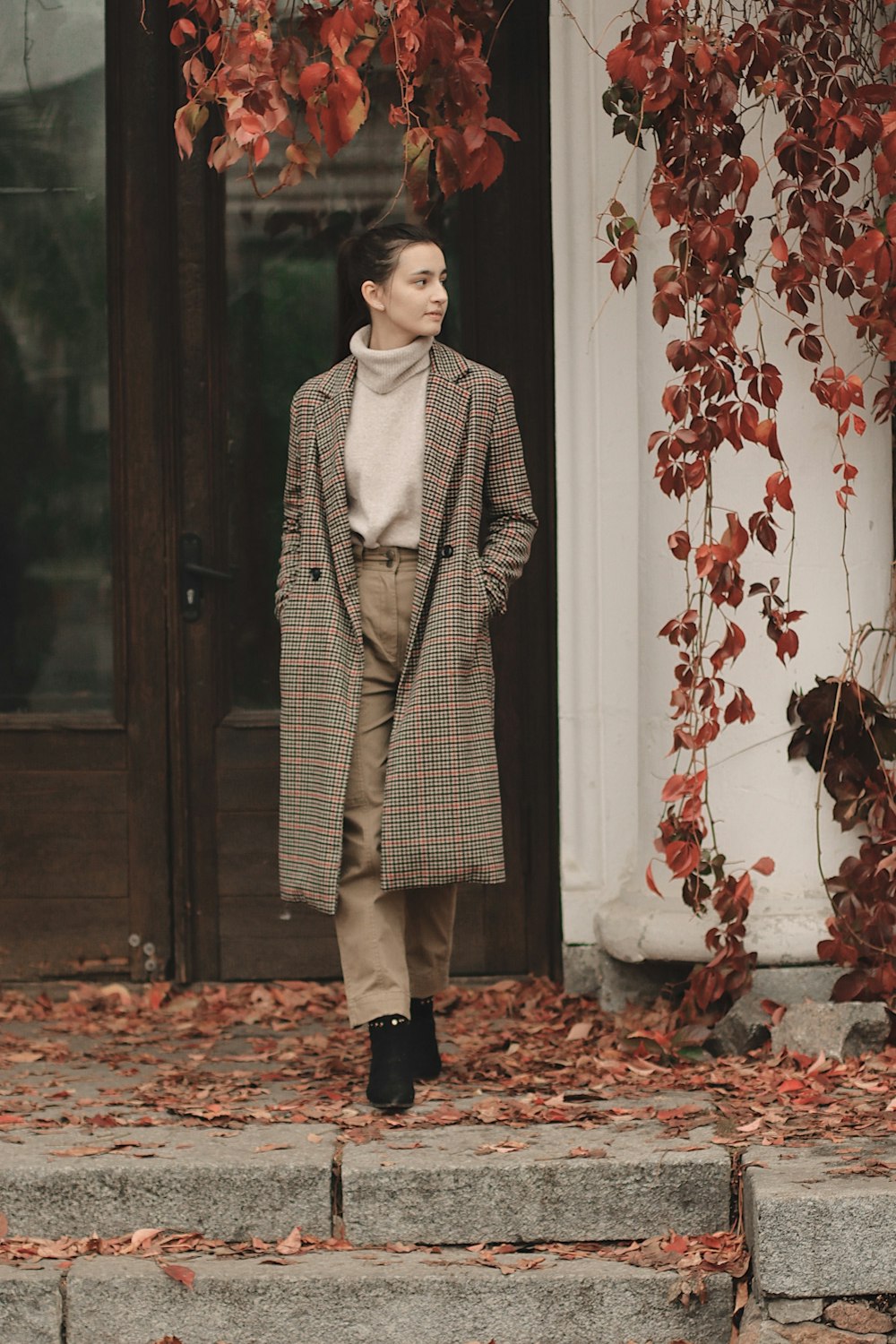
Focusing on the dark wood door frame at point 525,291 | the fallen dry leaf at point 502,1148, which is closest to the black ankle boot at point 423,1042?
the fallen dry leaf at point 502,1148

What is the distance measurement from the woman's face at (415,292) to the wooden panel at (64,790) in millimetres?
1721

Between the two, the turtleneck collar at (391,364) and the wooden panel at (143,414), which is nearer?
the turtleneck collar at (391,364)

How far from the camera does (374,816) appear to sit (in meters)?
3.56

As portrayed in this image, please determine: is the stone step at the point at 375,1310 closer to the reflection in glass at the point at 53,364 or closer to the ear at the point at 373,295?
the ear at the point at 373,295

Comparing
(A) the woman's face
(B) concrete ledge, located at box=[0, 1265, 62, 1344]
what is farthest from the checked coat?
(B) concrete ledge, located at box=[0, 1265, 62, 1344]

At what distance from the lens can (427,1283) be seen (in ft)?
9.95

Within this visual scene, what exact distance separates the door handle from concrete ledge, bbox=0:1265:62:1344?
2.08 metres

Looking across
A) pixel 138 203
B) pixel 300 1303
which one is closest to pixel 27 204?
pixel 138 203

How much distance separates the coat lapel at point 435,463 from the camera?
3551mm

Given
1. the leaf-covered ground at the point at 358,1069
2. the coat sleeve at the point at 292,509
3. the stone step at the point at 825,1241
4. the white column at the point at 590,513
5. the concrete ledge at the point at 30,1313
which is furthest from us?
the white column at the point at 590,513

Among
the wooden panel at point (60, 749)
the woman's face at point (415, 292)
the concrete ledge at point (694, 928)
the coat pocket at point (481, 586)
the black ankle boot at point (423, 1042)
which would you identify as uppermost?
the woman's face at point (415, 292)

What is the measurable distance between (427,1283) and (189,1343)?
43 cm

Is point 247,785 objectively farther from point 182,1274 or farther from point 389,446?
point 182,1274

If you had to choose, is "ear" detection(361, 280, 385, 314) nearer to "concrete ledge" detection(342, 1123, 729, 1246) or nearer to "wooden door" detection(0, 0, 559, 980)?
"wooden door" detection(0, 0, 559, 980)
